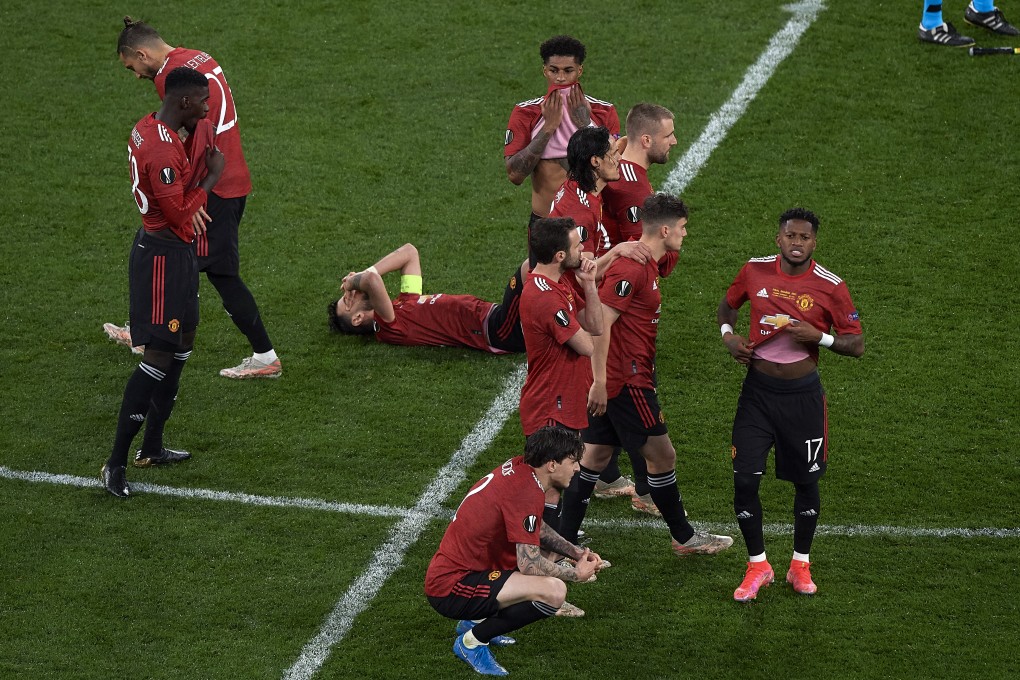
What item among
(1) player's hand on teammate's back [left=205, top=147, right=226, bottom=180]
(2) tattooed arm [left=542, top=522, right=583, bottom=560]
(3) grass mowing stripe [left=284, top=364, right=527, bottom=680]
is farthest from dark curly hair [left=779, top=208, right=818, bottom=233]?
(1) player's hand on teammate's back [left=205, top=147, right=226, bottom=180]

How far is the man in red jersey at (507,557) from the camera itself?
20.8 ft

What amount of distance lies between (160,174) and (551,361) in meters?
2.50

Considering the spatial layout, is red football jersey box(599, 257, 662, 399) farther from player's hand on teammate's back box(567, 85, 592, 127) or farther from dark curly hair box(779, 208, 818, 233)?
player's hand on teammate's back box(567, 85, 592, 127)

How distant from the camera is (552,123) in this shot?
853cm

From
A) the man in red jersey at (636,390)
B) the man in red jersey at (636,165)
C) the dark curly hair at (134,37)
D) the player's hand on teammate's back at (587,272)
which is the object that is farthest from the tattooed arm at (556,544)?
the dark curly hair at (134,37)

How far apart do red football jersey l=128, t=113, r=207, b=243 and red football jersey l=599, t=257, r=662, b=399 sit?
2.49m

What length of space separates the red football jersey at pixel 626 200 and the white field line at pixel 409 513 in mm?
1798

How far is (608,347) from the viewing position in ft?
23.5

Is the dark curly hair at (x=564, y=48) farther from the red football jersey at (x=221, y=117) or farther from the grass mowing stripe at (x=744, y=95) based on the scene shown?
the grass mowing stripe at (x=744, y=95)

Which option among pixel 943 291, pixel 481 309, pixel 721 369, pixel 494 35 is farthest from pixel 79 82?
pixel 943 291

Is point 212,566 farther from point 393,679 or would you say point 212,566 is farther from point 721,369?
point 721,369

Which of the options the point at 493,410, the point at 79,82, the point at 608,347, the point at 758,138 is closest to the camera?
the point at 608,347

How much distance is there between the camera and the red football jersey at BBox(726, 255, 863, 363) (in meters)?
6.78

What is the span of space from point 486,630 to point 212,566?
1715 millimetres
